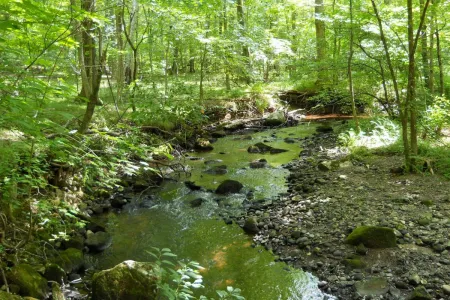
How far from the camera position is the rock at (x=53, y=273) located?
15.3ft

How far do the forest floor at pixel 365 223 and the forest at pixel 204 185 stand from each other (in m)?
0.03

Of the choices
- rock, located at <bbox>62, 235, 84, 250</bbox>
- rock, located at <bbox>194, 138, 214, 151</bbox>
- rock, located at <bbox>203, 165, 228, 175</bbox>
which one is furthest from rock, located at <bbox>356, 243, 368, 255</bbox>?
rock, located at <bbox>194, 138, 214, 151</bbox>

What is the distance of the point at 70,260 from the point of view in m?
5.11

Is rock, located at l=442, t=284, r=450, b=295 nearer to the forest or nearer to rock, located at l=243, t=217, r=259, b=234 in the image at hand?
the forest

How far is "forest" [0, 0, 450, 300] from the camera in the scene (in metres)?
3.89

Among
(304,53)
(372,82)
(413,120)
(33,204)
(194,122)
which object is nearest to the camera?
(33,204)

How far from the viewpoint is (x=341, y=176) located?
7980 millimetres

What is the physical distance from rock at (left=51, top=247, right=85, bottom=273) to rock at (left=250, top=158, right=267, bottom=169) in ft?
19.3

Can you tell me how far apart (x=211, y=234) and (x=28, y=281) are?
9.97 ft

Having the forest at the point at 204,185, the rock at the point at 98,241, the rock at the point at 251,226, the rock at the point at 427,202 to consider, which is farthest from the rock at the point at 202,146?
the rock at the point at 427,202

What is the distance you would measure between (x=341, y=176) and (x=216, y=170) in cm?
353

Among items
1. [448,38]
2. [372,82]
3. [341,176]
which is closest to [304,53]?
[372,82]

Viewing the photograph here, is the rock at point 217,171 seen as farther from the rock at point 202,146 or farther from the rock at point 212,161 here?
the rock at point 202,146

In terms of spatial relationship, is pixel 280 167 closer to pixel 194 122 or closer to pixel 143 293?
pixel 194 122
